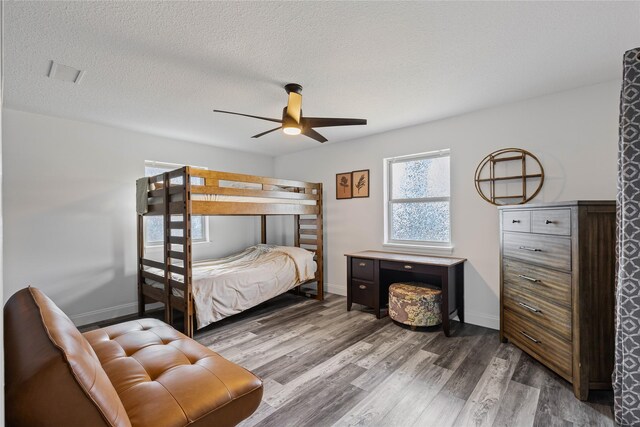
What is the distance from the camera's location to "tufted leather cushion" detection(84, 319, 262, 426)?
1.26 m

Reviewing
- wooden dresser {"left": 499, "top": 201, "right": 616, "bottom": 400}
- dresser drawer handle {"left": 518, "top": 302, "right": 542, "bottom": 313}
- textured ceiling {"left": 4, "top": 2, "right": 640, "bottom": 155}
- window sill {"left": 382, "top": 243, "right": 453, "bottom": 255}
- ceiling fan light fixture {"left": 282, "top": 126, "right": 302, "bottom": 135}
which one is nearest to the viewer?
textured ceiling {"left": 4, "top": 2, "right": 640, "bottom": 155}

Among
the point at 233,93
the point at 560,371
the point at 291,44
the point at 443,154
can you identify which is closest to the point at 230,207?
the point at 233,93

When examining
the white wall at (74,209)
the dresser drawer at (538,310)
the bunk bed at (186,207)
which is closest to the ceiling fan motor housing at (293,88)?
the bunk bed at (186,207)

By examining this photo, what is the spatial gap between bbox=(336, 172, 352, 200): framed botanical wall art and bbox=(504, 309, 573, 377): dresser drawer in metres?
2.40

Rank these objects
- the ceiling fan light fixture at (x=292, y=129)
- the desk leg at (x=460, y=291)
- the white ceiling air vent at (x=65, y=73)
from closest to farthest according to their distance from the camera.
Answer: the white ceiling air vent at (x=65, y=73) < the ceiling fan light fixture at (x=292, y=129) < the desk leg at (x=460, y=291)

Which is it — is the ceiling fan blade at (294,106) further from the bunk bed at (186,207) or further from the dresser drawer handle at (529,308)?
the dresser drawer handle at (529,308)

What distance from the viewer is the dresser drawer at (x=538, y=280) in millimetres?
2139

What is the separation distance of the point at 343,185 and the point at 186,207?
2259 millimetres

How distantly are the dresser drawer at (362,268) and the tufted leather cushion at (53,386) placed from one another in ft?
9.36

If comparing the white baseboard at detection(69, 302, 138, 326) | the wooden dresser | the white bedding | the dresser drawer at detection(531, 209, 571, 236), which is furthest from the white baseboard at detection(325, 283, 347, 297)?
the dresser drawer at detection(531, 209, 571, 236)

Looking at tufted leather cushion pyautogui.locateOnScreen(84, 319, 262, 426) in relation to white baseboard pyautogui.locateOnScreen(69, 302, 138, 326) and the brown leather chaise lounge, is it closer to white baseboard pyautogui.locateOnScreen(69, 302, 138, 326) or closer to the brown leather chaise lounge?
the brown leather chaise lounge

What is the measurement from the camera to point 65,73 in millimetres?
2342

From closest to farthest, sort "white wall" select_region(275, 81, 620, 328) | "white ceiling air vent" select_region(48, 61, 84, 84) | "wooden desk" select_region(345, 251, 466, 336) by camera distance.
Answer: "white ceiling air vent" select_region(48, 61, 84, 84) < "white wall" select_region(275, 81, 620, 328) < "wooden desk" select_region(345, 251, 466, 336)

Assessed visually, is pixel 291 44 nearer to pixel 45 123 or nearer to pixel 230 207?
pixel 230 207
